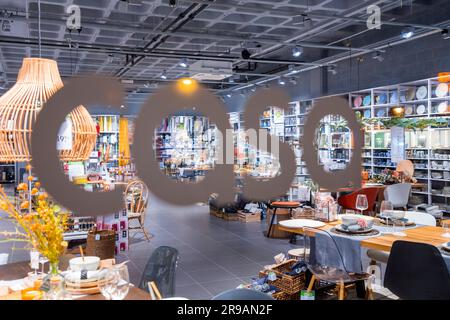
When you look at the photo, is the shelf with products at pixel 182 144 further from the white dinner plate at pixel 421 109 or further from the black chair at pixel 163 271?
the black chair at pixel 163 271

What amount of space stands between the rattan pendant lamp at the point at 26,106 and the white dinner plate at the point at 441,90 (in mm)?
6966

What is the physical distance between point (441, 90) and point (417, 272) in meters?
6.02

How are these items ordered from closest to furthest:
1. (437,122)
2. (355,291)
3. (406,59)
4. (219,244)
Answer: (355,291) < (219,244) < (437,122) < (406,59)

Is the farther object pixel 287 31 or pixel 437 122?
pixel 287 31

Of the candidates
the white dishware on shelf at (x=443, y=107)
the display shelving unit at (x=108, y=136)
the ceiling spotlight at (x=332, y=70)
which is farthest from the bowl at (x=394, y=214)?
the display shelving unit at (x=108, y=136)

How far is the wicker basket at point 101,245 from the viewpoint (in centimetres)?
540

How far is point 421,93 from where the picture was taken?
8.40 m

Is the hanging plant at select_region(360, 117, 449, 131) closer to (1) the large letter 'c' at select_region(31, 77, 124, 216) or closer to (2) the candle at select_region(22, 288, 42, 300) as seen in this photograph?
(1) the large letter 'c' at select_region(31, 77, 124, 216)

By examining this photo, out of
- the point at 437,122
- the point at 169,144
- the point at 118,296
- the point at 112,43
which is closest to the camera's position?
the point at 118,296

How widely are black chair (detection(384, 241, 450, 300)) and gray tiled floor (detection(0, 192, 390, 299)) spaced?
976 mm

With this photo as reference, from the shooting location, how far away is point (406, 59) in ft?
29.3

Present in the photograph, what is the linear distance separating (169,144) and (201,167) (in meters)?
3.73
